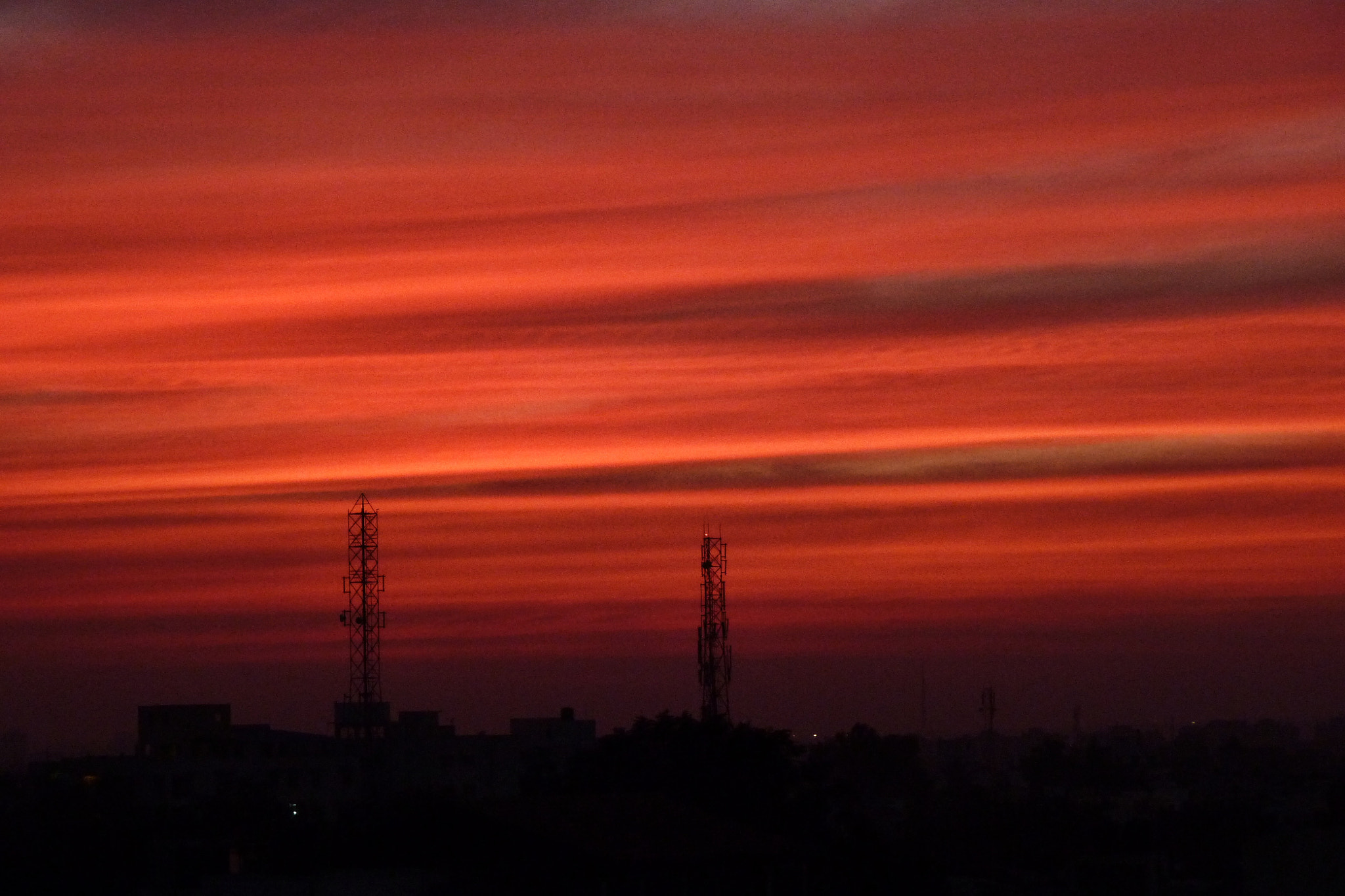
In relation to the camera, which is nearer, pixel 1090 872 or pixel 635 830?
pixel 635 830

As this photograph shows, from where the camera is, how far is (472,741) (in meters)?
134

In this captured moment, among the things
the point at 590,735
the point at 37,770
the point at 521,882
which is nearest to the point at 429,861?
the point at 521,882

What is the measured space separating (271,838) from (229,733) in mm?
61589

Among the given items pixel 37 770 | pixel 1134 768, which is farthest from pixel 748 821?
pixel 1134 768

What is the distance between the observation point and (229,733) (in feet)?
412

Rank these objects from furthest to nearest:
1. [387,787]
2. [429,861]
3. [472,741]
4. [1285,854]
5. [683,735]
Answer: [472,741] → [387,787] → [683,735] → [429,861] → [1285,854]

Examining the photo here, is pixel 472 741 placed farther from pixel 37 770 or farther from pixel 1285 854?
pixel 1285 854

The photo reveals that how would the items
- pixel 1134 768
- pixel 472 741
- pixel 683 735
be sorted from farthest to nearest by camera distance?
pixel 1134 768 < pixel 472 741 < pixel 683 735

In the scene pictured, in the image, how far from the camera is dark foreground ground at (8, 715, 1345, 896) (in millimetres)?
52188

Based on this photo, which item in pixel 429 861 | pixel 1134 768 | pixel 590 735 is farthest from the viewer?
pixel 1134 768

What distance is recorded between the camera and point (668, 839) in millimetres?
52500

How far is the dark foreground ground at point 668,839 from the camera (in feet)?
171

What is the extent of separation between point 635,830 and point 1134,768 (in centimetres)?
12507

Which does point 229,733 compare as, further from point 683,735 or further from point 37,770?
point 683,735
